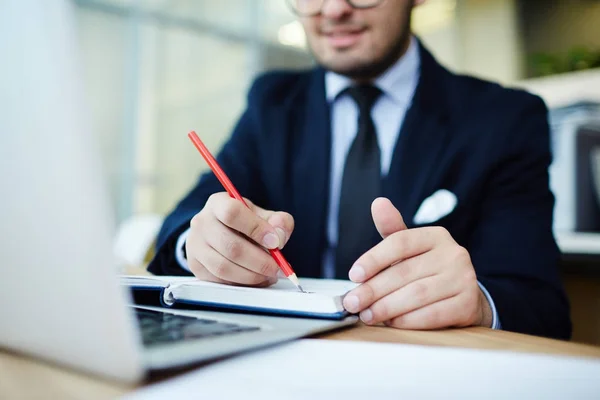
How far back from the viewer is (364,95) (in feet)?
2.85

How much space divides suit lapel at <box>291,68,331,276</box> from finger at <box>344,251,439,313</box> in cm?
37

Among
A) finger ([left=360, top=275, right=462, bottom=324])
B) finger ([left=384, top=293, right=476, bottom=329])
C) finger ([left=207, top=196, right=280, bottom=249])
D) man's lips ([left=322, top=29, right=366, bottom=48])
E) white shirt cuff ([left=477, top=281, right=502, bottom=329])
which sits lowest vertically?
white shirt cuff ([left=477, top=281, right=502, bottom=329])

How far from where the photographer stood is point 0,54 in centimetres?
24

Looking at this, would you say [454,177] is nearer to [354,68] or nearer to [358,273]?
[354,68]

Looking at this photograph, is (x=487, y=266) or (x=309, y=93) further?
(x=309, y=93)

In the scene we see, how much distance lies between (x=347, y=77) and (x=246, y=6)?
3302mm

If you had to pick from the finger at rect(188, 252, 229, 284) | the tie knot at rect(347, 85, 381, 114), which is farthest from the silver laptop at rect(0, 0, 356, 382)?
the tie knot at rect(347, 85, 381, 114)

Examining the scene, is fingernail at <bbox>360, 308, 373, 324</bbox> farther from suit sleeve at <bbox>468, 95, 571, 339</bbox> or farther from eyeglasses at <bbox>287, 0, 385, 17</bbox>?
eyeglasses at <bbox>287, 0, 385, 17</bbox>

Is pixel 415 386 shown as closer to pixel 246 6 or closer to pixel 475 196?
pixel 475 196

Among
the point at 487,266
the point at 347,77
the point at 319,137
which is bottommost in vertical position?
the point at 487,266

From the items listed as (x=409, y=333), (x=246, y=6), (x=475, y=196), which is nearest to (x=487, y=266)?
(x=475, y=196)

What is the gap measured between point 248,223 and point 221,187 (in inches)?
7.2

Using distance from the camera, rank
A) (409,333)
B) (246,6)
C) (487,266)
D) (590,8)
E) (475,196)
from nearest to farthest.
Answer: (409,333)
(487,266)
(475,196)
(590,8)
(246,6)

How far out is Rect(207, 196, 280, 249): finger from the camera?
1.57 feet
